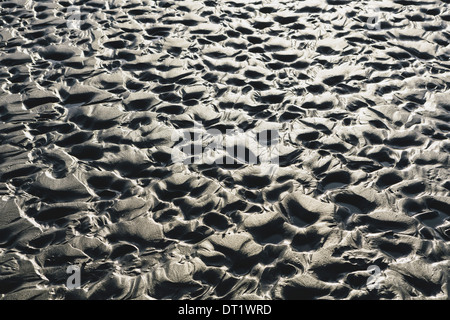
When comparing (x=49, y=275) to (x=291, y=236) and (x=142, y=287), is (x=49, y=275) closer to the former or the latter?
(x=142, y=287)

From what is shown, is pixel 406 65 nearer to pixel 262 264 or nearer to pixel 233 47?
pixel 233 47

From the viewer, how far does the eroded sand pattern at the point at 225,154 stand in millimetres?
2285

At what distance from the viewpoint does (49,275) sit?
2281mm

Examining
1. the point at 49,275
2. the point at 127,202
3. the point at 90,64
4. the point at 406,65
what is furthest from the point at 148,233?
the point at 406,65

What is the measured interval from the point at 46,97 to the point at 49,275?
1.37 meters

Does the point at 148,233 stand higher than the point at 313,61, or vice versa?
the point at 313,61

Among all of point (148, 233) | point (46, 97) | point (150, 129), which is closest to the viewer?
point (148, 233)

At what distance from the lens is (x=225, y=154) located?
286cm

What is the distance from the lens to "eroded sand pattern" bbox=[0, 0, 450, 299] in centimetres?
229

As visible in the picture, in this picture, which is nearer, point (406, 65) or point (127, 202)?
point (127, 202)
